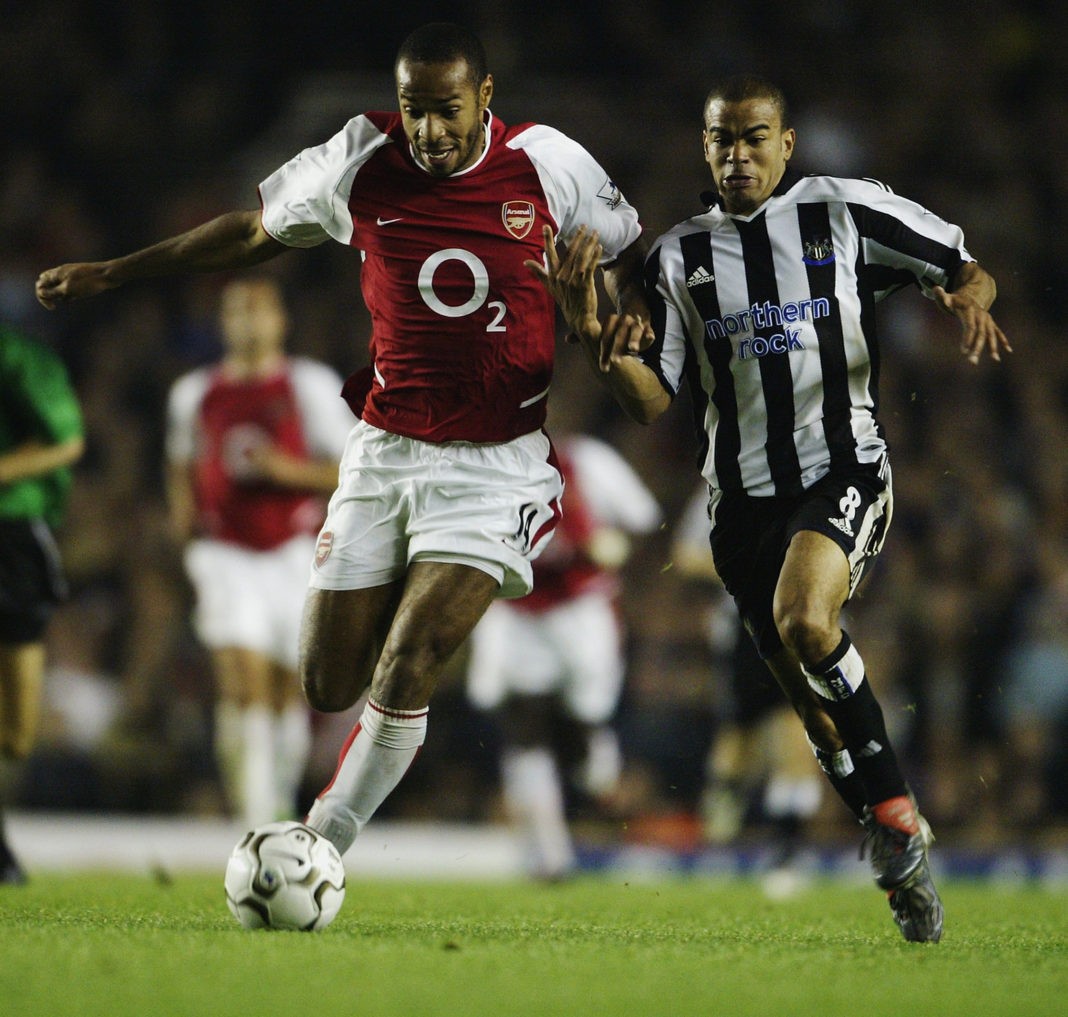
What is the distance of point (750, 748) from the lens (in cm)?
867

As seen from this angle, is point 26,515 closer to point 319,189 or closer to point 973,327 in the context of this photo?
point 319,189

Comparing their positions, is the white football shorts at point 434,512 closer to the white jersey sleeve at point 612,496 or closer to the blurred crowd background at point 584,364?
the white jersey sleeve at point 612,496

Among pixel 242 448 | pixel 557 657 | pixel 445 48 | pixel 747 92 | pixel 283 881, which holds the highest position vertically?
pixel 445 48

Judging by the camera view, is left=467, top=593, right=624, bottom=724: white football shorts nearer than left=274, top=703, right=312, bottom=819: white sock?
No

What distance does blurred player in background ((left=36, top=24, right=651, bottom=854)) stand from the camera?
16.0 feet

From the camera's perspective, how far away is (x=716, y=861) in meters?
9.22

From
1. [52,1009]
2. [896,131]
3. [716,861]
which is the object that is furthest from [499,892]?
[896,131]

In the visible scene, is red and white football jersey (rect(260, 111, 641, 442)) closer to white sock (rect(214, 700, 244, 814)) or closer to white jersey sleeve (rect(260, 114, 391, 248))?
white jersey sleeve (rect(260, 114, 391, 248))

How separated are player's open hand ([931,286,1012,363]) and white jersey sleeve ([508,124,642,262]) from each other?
40.2 inches

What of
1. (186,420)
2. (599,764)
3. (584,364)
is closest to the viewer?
(186,420)

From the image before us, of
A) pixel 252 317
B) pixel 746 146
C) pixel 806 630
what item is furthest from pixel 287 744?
pixel 746 146

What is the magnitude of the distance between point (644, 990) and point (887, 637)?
7077 mm

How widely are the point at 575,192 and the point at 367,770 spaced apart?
5.96ft

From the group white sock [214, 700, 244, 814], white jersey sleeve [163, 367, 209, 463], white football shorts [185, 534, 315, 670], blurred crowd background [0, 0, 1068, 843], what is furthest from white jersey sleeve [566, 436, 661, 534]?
white sock [214, 700, 244, 814]
